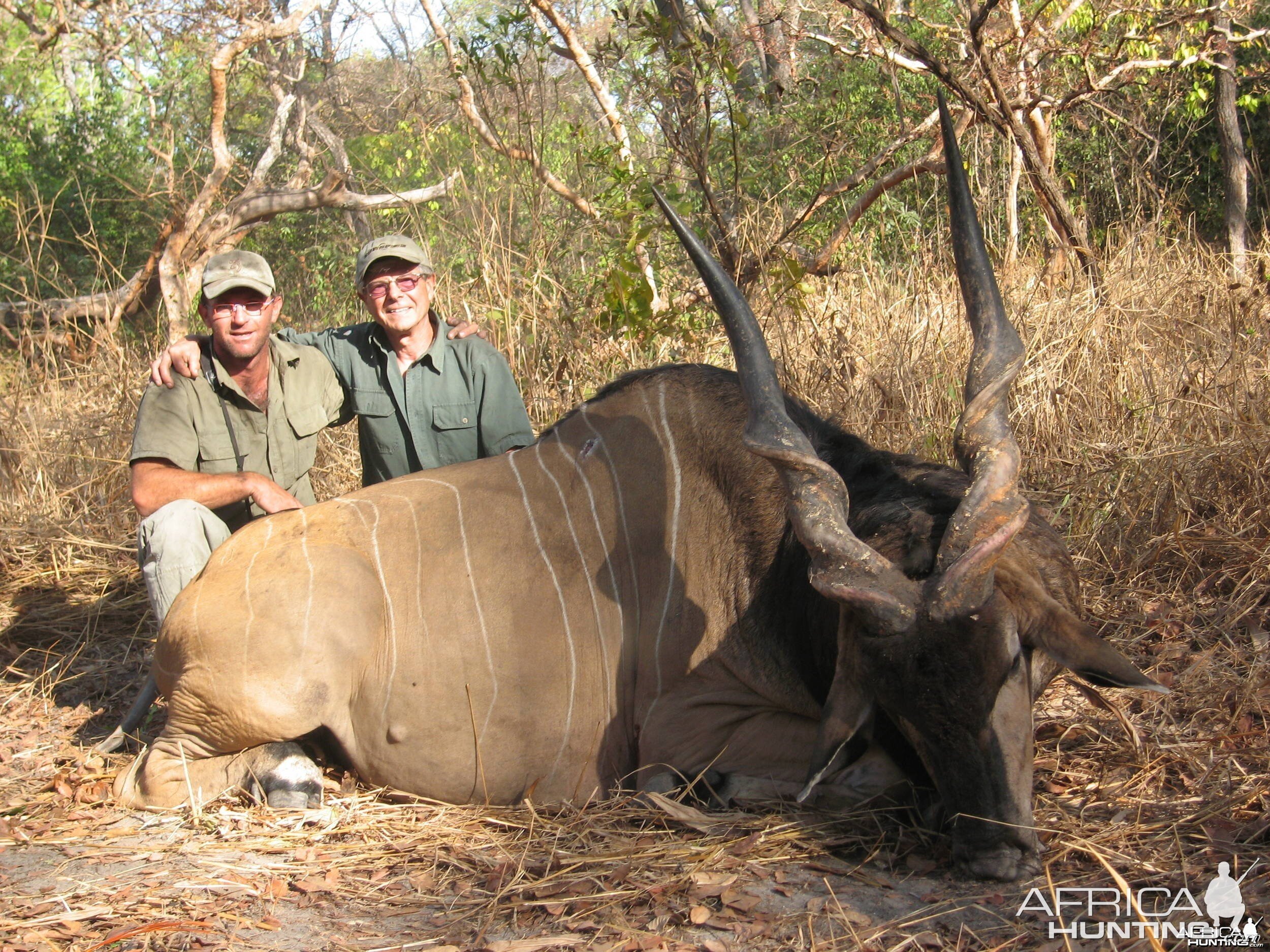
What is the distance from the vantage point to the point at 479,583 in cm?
304

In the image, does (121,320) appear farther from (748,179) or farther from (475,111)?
(748,179)

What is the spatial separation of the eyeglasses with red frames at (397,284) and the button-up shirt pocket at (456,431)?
16.6 inches

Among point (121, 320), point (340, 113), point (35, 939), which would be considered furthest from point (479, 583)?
point (340, 113)

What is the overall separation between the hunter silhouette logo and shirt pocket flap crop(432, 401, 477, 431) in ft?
8.22

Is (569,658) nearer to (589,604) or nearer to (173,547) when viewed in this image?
(589,604)

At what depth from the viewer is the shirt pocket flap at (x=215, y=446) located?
12.3 ft

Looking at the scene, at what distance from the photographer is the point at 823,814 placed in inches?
101

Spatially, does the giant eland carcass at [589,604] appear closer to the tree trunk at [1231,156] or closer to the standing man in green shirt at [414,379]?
the standing man in green shirt at [414,379]

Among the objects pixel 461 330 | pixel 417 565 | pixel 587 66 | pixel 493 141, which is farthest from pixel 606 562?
pixel 587 66

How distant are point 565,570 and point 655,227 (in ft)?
7.59

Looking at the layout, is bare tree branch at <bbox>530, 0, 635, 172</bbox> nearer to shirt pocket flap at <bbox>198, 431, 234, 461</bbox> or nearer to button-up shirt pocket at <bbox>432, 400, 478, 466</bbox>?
button-up shirt pocket at <bbox>432, 400, 478, 466</bbox>

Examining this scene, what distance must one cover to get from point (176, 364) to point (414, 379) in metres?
0.78

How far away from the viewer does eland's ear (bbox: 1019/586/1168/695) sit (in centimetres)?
212

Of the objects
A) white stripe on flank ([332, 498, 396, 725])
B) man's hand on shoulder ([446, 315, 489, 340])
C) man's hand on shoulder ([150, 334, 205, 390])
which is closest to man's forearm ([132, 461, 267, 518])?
man's hand on shoulder ([150, 334, 205, 390])
